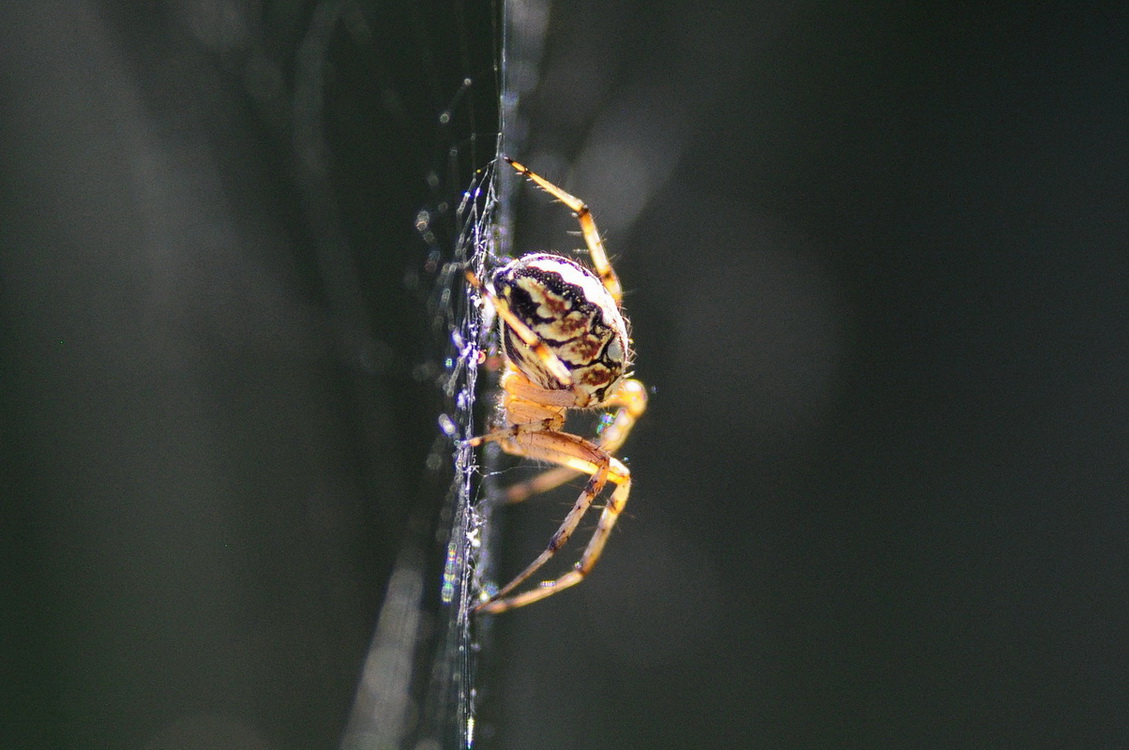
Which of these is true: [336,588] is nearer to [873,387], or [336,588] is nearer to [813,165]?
[873,387]

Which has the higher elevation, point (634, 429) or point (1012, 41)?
point (1012, 41)

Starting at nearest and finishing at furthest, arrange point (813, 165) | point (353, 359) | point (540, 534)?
point (353, 359)
point (540, 534)
point (813, 165)

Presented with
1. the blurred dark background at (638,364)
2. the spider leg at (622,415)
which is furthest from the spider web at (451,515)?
the spider leg at (622,415)

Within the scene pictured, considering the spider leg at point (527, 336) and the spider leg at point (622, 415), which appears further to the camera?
the spider leg at point (622, 415)

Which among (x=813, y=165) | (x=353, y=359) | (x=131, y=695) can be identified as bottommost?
(x=131, y=695)

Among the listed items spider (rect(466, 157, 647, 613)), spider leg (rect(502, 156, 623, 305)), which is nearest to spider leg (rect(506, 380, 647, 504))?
spider (rect(466, 157, 647, 613))

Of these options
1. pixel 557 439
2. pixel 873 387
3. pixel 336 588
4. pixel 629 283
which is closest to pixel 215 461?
pixel 336 588

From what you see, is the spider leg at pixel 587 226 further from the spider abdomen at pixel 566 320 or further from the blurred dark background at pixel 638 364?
the blurred dark background at pixel 638 364

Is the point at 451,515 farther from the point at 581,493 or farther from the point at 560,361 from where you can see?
the point at 560,361
